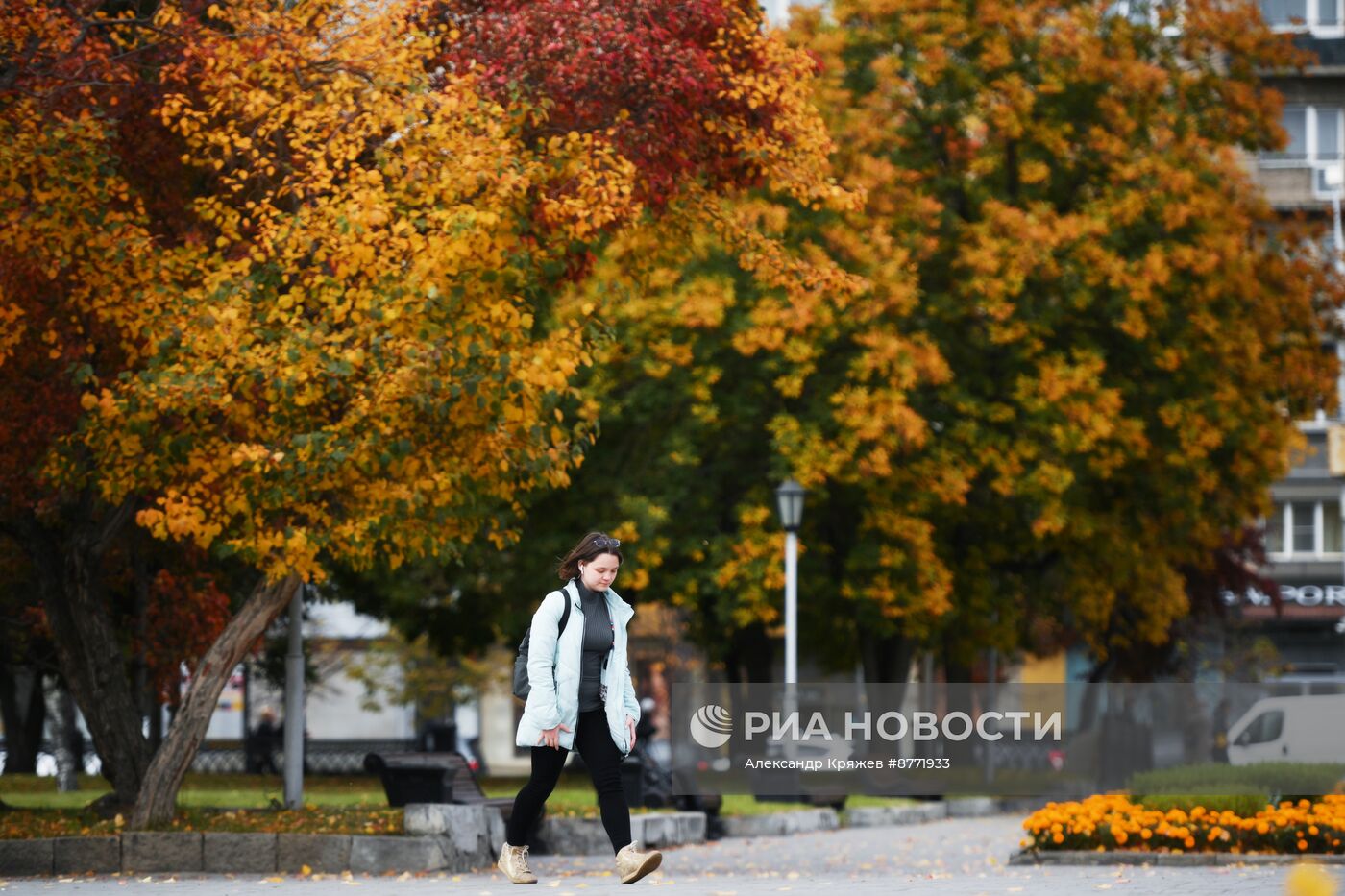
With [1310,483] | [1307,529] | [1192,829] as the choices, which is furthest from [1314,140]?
[1192,829]

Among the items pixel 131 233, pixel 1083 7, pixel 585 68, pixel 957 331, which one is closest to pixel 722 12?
pixel 585 68

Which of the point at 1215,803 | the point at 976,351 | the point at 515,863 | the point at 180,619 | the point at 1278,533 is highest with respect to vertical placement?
the point at 976,351

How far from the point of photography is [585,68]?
15.5 metres

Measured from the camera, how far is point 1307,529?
178 ft

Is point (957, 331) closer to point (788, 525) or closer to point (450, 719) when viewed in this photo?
point (788, 525)

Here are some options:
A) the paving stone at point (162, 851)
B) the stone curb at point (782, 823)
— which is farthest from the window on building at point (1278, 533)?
the paving stone at point (162, 851)

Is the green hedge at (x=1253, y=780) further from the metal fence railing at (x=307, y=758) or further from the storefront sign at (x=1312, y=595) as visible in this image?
the storefront sign at (x=1312, y=595)

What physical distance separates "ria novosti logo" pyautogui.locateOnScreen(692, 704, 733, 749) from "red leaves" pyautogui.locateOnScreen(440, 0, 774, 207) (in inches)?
180

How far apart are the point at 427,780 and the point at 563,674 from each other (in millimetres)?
8641

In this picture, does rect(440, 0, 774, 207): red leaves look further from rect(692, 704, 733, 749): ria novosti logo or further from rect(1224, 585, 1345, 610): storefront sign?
rect(1224, 585, 1345, 610): storefront sign

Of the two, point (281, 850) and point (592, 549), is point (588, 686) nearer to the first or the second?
point (592, 549)

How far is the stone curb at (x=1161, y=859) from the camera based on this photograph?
15703mm

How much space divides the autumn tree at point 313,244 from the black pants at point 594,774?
387 centimetres

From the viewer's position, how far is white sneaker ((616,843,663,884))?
1083cm
